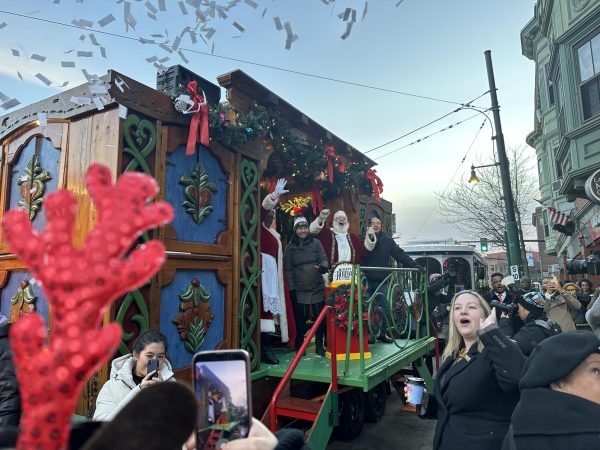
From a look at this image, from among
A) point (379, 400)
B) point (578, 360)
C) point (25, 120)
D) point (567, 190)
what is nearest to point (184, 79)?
point (25, 120)

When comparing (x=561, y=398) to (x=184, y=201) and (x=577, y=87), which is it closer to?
(x=184, y=201)

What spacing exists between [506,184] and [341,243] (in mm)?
6666

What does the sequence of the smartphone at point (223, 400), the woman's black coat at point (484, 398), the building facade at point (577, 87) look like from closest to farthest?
the smartphone at point (223, 400), the woman's black coat at point (484, 398), the building facade at point (577, 87)

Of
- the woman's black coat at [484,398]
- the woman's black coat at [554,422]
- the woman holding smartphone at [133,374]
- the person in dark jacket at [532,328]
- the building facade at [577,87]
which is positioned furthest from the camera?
the building facade at [577,87]

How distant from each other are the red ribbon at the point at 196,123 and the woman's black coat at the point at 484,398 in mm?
2937

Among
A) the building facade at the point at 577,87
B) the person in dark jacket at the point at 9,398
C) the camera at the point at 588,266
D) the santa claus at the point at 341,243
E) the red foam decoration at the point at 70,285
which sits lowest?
the person in dark jacket at the point at 9,398

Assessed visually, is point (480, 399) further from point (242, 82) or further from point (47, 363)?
point (242, 82)

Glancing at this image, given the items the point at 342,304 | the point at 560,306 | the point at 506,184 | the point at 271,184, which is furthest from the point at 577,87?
the point at 342,304

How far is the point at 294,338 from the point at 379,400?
1.61 metres

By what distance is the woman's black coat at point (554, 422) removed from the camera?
150 cm

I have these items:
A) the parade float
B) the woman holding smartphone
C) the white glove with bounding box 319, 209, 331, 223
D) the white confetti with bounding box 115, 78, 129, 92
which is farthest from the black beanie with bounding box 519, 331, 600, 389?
the white glove with bounding box 319, 209, 331, 223

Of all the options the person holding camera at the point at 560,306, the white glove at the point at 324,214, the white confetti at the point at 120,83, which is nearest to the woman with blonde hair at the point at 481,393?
the white confetti at the point at 120,83

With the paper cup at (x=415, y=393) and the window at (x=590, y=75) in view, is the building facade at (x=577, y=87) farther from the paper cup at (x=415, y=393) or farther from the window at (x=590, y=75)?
the paper cup at (x=415, y=393)

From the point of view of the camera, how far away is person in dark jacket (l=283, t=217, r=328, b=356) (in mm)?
5445
